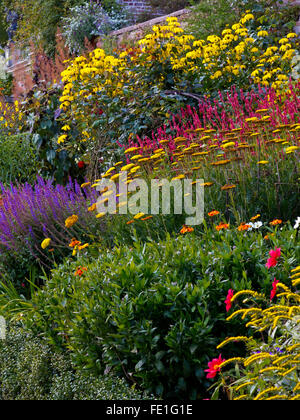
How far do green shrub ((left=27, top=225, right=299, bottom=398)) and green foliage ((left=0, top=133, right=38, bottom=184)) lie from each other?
4.62 m

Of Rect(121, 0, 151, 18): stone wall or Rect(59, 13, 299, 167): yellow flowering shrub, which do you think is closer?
Rect(59, 13, 299, 167): yellow flowering shrub

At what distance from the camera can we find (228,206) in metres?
3.98

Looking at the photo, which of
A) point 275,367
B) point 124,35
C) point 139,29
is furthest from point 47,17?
point 275,367

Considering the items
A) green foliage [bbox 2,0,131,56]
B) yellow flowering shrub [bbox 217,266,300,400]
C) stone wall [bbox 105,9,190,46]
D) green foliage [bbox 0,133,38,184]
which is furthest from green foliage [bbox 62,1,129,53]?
yellow flowering shrub [bbox 217,266,300,400]

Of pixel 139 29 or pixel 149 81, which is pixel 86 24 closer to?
pixel 139 29

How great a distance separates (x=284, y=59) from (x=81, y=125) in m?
2.73

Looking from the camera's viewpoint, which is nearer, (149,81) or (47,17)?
(149,81)

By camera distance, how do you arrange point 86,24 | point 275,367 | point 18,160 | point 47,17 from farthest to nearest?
point 47,17
point 86,24
point 18,160
point 275,367

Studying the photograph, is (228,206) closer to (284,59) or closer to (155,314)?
(155,314)

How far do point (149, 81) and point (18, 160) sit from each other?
2.10m

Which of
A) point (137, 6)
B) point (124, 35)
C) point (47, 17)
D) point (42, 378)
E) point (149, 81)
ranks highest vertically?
point (47, 17)

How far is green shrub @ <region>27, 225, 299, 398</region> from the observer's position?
2.66m

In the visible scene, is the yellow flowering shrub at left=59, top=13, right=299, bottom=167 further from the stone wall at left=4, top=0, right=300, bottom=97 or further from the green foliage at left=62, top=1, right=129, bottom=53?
the green foliage at left=62, top=1, right=129, bottom=53

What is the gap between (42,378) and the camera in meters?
2.97
